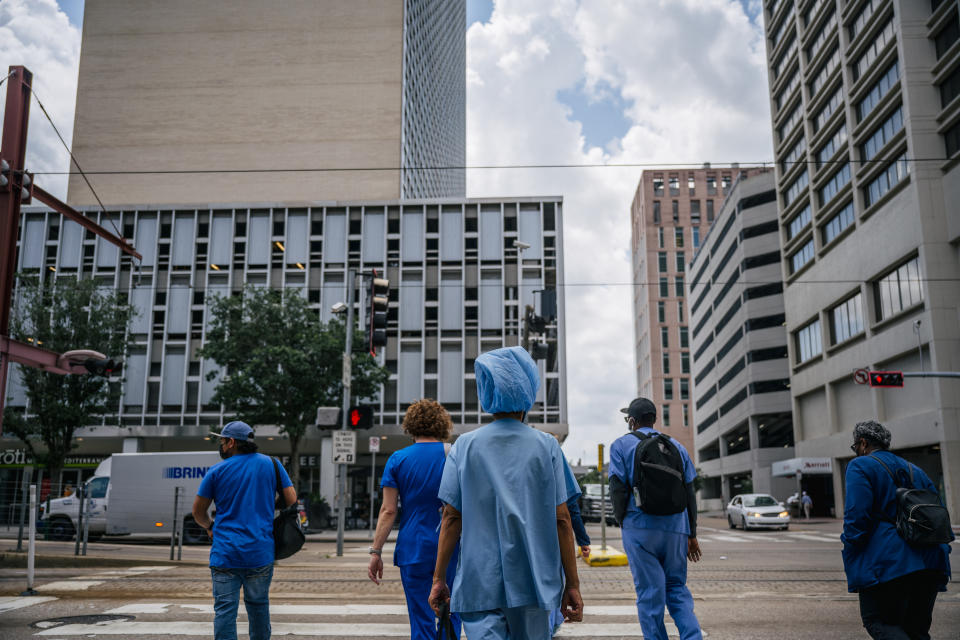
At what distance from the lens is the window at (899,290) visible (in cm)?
3519

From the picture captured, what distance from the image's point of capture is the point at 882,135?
38.3 m

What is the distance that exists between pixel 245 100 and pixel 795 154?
36769 mm

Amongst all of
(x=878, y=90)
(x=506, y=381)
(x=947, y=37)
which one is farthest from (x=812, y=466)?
(x=506, y=381)

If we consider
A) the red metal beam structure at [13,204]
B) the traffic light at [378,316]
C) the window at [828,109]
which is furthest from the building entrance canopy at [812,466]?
the red metal beam structure at [13,204]

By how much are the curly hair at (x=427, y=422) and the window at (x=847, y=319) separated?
41040 millimetres

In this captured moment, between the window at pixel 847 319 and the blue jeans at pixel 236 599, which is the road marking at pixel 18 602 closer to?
the blue jeans at pixel 236 599

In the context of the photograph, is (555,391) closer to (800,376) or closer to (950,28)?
(800,376)

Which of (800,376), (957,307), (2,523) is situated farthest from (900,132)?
(2,523)

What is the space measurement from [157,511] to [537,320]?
44.4ft

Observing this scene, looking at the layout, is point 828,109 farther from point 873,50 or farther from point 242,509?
point 242,509

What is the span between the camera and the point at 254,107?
176 feet

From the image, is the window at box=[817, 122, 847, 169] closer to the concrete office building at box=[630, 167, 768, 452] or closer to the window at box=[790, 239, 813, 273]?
the window at box=[790, 239, 813, 273]

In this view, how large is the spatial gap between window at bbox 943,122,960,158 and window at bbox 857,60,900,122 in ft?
12.7

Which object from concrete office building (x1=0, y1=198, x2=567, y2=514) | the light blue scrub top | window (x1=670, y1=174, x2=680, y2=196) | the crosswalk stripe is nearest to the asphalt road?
the crosswalk stripe
